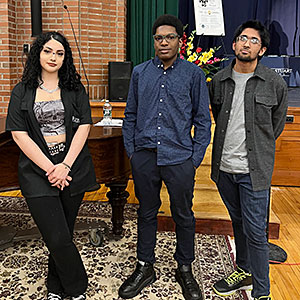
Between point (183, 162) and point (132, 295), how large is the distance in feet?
2.78

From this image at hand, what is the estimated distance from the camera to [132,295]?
229 centimetres

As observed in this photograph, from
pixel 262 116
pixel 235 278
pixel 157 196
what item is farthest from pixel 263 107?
pixel 235 278

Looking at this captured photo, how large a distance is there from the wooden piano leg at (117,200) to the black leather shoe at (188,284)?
0.79m

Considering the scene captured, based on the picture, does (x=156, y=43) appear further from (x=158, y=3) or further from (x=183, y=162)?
(x=158, y=3)

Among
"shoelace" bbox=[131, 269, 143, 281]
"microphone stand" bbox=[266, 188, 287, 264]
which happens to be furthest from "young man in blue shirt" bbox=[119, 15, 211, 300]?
"microphone stand" bbox=[266, 188, 287, 264]

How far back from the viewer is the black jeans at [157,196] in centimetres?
216

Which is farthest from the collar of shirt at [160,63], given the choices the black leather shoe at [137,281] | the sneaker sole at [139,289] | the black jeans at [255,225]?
the sneaker sole at [139,289]

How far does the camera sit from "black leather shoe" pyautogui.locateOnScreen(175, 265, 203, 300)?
2256 millimetres

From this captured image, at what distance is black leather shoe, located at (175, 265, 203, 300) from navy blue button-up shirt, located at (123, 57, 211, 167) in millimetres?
696

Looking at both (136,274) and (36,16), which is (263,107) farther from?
(36,16)

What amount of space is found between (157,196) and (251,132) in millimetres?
666

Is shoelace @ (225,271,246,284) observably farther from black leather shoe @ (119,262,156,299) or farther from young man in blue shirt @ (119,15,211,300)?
black leather shoe @ (119,262,156,299)

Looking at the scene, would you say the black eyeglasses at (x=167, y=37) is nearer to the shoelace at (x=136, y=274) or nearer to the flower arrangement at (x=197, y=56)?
the shoelace at (x=136, y=274)

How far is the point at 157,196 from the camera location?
7.49ft
